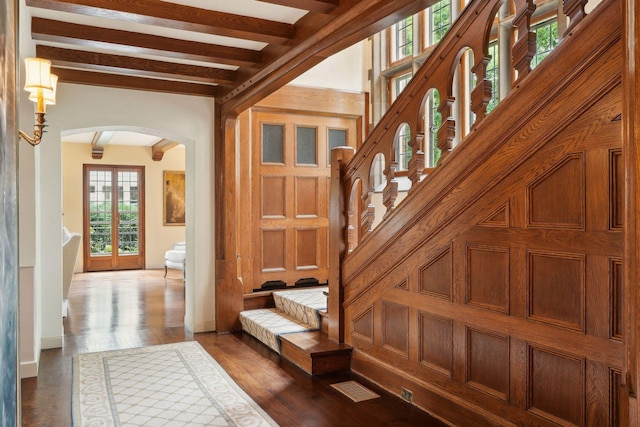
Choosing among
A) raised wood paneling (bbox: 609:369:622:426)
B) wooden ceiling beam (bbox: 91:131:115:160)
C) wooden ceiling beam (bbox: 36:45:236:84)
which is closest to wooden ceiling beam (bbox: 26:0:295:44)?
wooden ceiling beam (bbox: 36:45:236:84)

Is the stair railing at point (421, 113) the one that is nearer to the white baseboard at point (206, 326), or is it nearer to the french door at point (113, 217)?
the white baseboard at point (206, 326)

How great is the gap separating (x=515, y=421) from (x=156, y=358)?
3.07 metres

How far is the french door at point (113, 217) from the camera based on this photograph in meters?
10.8

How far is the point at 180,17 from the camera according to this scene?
3455 millimetres

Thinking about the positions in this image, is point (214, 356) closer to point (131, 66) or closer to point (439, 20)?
point (131, 66)

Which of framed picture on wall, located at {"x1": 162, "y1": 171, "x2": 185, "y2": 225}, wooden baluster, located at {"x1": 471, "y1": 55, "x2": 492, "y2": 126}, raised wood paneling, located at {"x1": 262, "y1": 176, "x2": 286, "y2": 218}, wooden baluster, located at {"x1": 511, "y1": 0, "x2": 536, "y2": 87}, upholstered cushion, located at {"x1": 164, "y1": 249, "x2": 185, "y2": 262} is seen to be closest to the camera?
wooden baluster, located at {"x1": 511, "y1": 0, "x2": 536, "y2": 87}

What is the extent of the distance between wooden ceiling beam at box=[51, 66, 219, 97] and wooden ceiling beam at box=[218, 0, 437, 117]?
48cm

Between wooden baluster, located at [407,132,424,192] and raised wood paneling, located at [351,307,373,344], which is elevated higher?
wooden baluster, located at [407,132,424,192]

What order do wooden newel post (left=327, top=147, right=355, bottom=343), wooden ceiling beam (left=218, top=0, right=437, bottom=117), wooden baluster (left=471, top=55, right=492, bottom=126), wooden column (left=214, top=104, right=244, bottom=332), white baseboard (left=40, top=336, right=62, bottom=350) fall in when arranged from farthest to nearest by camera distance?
wooden column (left=214, top=104, right=244, bottom=332), white baseboard (left=40, top=336, right=62, bottom=350), wooden newel post (left=327, top=147, right=355, bottom=343), wooden ceiling beam (left=218, top=0, right=437, bottom=117), wooden baluster (left=471, top=55, right=492, bottom=126)

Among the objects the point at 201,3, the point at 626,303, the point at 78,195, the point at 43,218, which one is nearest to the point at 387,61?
the point at 201,3

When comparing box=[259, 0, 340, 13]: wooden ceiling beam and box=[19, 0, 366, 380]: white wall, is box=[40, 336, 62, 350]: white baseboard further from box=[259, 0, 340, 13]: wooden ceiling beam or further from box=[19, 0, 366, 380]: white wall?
box=[259, 0, 340, 13]: wooden ceiling beam

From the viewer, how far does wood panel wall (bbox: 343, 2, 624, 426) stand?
7.05 feet

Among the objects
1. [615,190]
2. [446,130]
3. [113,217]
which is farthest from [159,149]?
[615,190]

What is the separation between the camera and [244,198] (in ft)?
18.5
